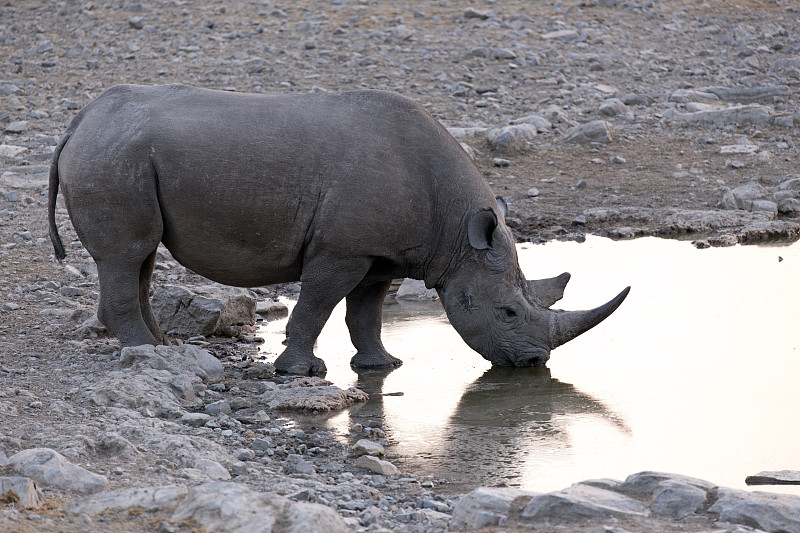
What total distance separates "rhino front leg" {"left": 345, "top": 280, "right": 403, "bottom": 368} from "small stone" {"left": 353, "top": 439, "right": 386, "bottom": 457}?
2.20 meters

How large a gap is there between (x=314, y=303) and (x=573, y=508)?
3705 millimetres

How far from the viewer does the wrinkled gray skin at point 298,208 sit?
760cm

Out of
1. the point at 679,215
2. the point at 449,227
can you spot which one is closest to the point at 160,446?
the point at 449,227

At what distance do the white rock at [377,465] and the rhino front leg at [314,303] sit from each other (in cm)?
206

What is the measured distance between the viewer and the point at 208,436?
20.5ft

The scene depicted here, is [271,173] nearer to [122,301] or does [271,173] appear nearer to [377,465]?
[122,301]

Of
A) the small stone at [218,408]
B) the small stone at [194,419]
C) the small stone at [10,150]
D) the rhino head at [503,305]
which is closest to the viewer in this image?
the small stone at [194,419]

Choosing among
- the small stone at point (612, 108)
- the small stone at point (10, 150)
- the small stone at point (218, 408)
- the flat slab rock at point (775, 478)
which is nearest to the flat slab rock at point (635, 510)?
the flat slab rock at point (775, 478)

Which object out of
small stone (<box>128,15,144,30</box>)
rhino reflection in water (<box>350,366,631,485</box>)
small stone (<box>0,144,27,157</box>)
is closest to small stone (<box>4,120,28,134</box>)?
small stone (<box>0,144,27,157</box>)

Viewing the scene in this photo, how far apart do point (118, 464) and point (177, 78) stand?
12.4 metres

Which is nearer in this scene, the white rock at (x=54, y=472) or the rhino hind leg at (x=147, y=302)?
the white rock at (x=54, y=472)

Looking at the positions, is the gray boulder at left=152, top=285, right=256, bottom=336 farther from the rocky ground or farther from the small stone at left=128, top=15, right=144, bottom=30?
the small stone at left=128, top=15, right=144, bottom=30

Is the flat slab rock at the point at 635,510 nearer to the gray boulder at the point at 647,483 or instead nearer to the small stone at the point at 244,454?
the gray boulder at the point at 647,483

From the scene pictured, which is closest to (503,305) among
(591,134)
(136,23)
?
(591,134)
